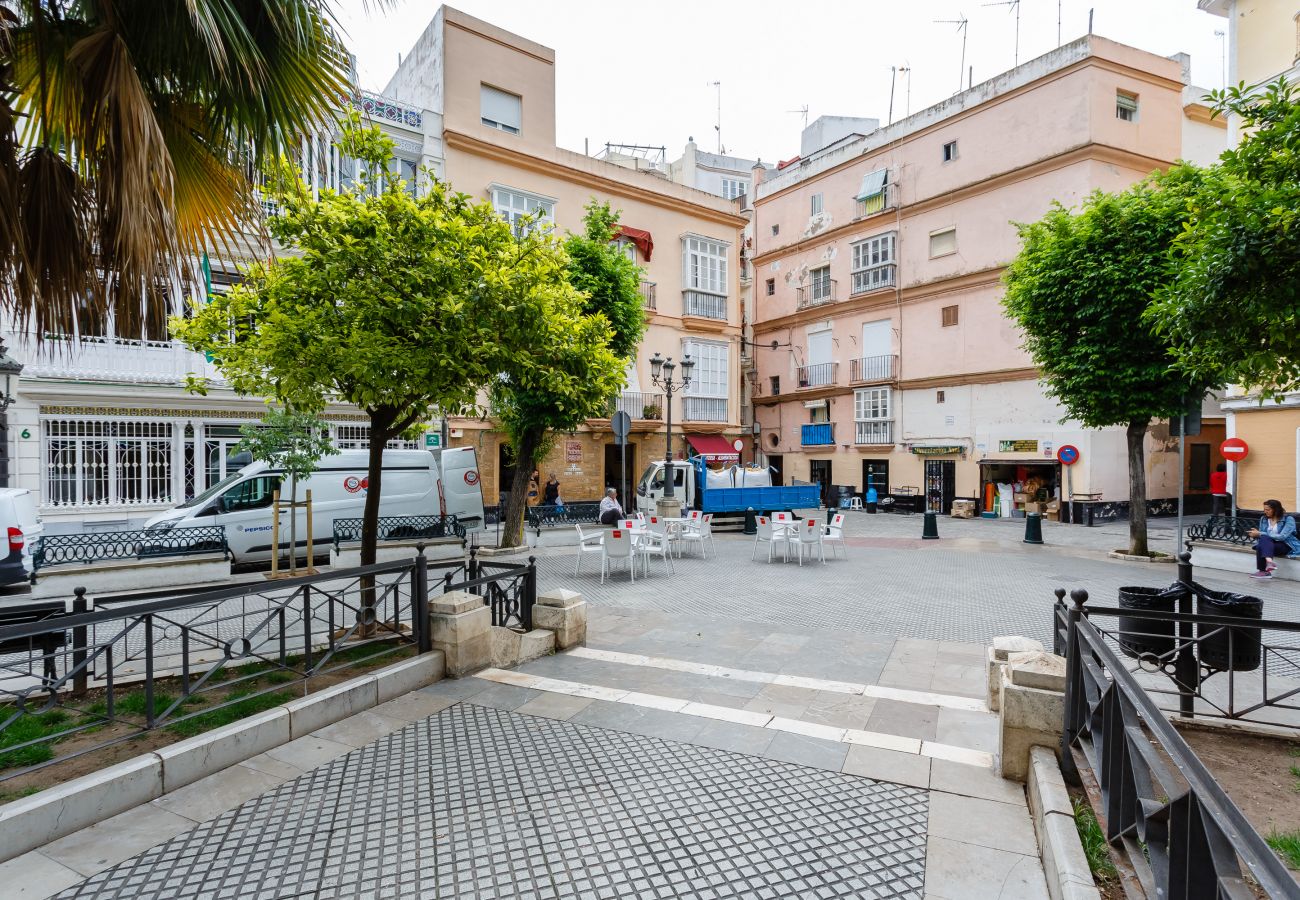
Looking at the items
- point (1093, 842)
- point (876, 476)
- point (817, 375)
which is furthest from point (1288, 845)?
point (817, 375)

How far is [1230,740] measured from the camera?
456 centimetres

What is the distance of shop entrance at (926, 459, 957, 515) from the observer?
24.8 metres

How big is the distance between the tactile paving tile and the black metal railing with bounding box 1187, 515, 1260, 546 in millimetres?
12674

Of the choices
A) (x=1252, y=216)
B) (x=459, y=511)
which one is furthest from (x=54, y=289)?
(x=459, y=511)

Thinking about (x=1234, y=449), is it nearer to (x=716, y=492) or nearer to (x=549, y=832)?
(x=716, y=492)

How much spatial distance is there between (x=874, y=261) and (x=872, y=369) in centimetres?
451

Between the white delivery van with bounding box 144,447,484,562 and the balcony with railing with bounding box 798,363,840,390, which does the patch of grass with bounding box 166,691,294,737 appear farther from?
the balcony with railing with bounding box 798,363,840,390

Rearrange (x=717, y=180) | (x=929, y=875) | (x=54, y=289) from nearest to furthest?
1. (x=929, y=875)
2. (x=54, y=289)
3. (x=717, y=180)

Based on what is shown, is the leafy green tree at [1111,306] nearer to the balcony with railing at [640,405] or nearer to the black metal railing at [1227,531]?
the black metal railing at [1227,531]

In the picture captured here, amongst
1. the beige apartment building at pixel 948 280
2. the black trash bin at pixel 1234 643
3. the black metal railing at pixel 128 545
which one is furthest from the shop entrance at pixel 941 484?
the black metal railing at pixel 128 545

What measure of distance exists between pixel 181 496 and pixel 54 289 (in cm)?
1414

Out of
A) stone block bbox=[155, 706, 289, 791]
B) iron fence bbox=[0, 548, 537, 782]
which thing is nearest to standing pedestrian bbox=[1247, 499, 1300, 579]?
iron fence bbox=[0, 548, 537, 782]

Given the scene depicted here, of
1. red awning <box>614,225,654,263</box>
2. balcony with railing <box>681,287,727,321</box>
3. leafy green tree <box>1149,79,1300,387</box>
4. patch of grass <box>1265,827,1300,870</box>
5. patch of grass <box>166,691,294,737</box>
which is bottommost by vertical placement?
patch of grass <box>1265,827,1300,870</box>

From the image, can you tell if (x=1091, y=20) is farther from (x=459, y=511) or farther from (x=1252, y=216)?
(x=459, y=511)
